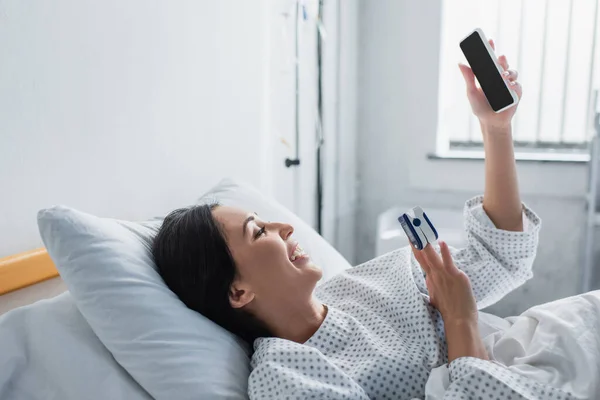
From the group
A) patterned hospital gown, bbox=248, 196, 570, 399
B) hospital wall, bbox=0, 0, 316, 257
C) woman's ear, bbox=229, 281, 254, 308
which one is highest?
hospital wall, bbox=0, 0, 316, 257

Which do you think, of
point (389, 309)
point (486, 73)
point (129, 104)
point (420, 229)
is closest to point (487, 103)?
point (486, 73)

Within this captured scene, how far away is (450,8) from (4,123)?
1808mm

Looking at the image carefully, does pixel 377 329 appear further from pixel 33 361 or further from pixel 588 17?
pixel 588 17

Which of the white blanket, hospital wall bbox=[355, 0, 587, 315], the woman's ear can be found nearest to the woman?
the woman's ear

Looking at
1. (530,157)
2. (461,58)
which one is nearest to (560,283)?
(530,157)

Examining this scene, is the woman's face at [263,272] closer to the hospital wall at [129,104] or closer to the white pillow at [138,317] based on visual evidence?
the white pillow at [138,317]

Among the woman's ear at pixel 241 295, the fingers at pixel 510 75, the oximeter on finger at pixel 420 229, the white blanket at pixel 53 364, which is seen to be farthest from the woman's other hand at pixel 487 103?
the white blanket at pixel 53 364

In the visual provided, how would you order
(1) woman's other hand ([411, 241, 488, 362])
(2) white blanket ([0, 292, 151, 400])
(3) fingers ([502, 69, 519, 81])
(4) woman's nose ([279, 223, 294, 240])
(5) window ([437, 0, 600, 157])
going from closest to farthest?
1. (2) white blanket ([0, 292, 151, 400])
2. (1) woman's other hand ([411, 241, 488, 362])
3. (4) woman's nose ([279, 223, 294, 240])
4. (3) fingers ([502, 69, 519, 81])
5. (5) window ([437, 0, 600, 157])

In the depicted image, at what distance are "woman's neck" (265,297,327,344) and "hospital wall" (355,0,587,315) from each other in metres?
1.40

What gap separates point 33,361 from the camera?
0.80 meters

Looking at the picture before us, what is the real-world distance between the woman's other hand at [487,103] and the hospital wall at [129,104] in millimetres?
624

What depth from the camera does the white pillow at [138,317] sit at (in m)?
0.79

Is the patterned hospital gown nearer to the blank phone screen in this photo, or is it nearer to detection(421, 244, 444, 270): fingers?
detection(421, 244, 444, 270): fingers

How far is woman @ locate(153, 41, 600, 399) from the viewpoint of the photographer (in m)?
0.81
